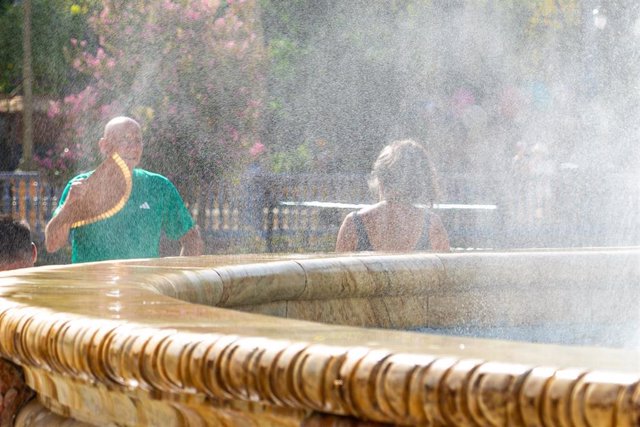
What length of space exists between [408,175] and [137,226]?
1.13 m

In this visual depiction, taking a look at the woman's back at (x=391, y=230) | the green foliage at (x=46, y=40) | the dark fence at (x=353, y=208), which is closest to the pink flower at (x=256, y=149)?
the dark fence at (x=353, y=208)

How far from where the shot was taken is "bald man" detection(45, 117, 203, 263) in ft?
17.0

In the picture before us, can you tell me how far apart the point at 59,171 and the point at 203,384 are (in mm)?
15934

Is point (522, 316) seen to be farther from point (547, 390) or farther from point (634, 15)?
point (634, 15)

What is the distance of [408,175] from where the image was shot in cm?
496

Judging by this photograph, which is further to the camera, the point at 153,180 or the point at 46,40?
the point at 46,40

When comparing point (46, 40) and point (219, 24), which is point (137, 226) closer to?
point (219, 24)

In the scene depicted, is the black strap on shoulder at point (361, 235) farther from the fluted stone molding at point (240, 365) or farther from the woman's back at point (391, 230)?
the fluted stone molding at point (240, 365)

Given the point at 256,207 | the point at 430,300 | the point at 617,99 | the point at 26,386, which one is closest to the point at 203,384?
the point at 26,386

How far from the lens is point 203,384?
47.8 inches

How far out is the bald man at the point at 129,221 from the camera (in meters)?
5.19

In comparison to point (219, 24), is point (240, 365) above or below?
below

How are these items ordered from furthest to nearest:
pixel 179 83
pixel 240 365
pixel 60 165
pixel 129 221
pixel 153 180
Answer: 1. pixel 60 165
2. pixel 179 83
3. pixel 153 180
4. pixel 129 221
5. pixel 240 365

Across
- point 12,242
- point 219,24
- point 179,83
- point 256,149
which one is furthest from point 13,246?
point 219,24
